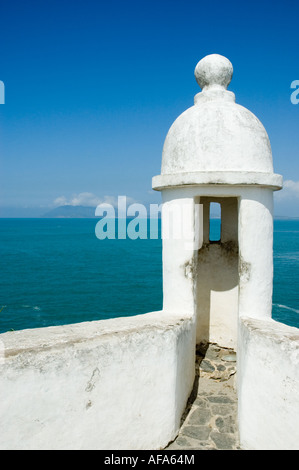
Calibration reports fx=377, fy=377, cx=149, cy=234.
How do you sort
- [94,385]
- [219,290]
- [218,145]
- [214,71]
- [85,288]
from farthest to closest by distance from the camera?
[85,288]
[219,290]
[214,71]
[218,145]
[94,385]

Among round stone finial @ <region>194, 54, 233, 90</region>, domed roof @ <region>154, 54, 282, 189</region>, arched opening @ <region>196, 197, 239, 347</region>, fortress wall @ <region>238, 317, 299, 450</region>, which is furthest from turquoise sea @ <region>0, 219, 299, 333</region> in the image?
fortress wall @ <region>238, 317, 299, 450</region>

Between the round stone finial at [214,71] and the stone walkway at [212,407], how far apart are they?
13.9 feet

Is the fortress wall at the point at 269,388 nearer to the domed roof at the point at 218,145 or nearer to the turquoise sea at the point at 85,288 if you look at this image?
the domed roof at the point at 218,145

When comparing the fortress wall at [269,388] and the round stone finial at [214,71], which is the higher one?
the round stone finial at [214,71]

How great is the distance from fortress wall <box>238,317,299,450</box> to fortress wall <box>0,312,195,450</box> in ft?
2.68

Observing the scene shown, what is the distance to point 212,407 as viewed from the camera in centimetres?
514

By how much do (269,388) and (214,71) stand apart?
4.31m

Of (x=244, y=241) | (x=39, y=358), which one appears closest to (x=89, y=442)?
(x=39, y=358)

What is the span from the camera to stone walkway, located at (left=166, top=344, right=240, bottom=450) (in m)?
4.52

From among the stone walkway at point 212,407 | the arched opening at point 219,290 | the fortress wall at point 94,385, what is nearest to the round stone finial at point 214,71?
the arched opening at point 219,290

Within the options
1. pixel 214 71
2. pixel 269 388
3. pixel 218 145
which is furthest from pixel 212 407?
pixel 214 71

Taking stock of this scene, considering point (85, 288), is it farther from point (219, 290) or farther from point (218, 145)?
point (218, 145)

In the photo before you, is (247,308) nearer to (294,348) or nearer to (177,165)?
(294,348)

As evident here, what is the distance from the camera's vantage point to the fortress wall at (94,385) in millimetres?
3443
